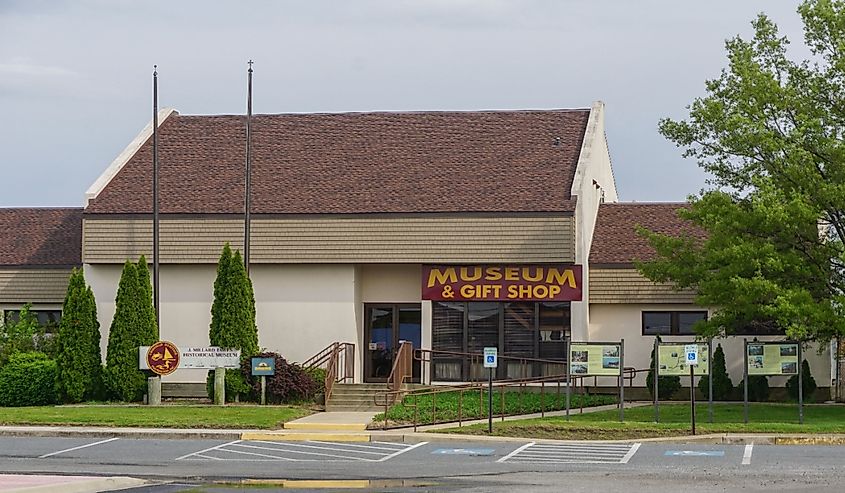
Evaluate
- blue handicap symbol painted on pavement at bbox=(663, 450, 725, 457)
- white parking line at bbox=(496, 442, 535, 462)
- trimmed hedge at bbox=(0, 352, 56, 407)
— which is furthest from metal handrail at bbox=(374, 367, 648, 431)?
trimmed hedge at bbox=(0, 352, 56, 407)

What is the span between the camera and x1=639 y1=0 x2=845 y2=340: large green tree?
28.9 m

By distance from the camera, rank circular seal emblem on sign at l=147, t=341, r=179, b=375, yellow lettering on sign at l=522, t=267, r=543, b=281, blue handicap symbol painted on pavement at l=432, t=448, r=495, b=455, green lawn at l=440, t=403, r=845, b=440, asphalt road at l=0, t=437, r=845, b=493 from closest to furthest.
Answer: asphalt road at l=0, t=437, r=845, b=493 → blue handicap symbol painted on pavement at l=432, t=448, r=495, b=455 → green lawn at l=440, t=403, r=845, b=440 → circular seal emblem on sign at l=147, t=341, r=179, b=375 → yellow lettering on sign at l=522, t=267, r=543, b=281

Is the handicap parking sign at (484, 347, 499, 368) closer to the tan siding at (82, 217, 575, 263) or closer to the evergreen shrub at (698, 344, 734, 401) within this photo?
the tan siding at (82, 217, 575, 263)

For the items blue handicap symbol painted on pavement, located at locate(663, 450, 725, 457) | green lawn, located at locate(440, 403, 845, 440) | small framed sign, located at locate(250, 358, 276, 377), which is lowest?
blue handicap symbol painted on pavement, located at locate(663, 450, 725, 457)

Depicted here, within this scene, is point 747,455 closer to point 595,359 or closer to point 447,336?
point 595,359

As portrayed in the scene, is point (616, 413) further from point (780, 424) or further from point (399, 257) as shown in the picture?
point (399, 257)

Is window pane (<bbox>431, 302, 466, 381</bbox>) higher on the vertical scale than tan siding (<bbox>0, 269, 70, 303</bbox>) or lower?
lower

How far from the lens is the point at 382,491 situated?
18109mm

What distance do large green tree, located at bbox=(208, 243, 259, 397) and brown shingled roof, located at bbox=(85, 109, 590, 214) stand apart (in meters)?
2.62

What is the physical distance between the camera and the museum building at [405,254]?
122ft

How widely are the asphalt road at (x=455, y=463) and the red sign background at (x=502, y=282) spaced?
36.4ft

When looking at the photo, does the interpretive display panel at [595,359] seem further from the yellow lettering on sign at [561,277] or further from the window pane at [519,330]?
the window pane at [519,330]

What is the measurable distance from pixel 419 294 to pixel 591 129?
7355 millimetres

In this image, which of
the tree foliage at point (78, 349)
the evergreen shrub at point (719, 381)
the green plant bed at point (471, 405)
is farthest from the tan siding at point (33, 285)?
the evergreen shrub at point (719, 381)
